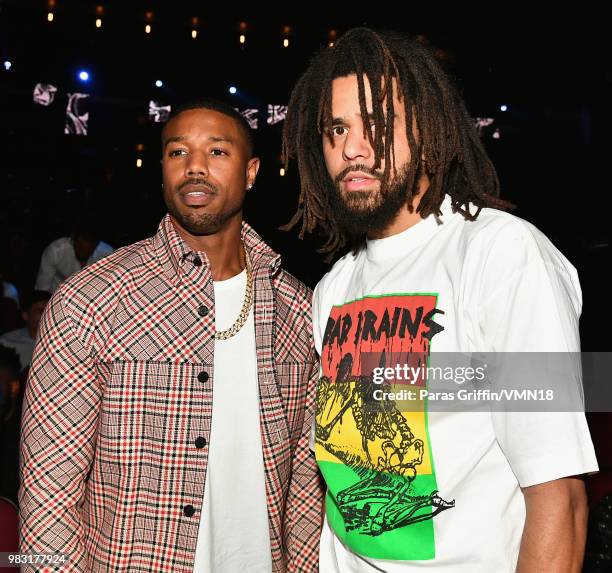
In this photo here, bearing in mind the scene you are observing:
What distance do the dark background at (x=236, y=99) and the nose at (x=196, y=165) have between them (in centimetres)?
684

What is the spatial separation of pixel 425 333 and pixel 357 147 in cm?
58

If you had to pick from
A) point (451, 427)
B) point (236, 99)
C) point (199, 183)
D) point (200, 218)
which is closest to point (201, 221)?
point (200, 218)

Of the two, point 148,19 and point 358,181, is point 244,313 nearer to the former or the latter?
point 358,181

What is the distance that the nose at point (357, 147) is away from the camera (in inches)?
75.0

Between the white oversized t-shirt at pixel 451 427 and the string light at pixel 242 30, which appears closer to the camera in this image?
the white oversized t-shirt at pixel 451 427

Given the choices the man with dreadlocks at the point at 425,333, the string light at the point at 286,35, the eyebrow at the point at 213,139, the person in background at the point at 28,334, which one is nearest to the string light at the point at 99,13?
the string light at the point at 286,35

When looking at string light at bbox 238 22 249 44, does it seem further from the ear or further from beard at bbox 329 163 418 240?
beard at bbox 329 163 418 240

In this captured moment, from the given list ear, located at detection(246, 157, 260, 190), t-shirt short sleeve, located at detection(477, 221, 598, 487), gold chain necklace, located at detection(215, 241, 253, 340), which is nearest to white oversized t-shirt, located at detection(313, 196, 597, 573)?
t-shirt short sleeve, located at detection(477, 221, 598, 487)

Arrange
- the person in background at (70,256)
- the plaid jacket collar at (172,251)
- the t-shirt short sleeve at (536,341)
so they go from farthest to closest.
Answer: the person in background at (70,256) < the plaid jacket collar at (172,251) < the t-shirt short sleeve at (536,341)

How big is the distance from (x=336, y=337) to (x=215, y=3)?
1115 cm

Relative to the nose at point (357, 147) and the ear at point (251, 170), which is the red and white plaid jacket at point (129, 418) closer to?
the ear at point (251, 170)

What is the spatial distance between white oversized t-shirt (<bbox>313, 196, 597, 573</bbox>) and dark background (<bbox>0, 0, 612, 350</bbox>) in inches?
295

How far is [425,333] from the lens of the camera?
167 cm

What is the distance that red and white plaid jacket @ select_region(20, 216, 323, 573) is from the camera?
81.5 inches
